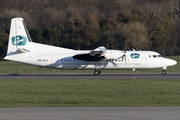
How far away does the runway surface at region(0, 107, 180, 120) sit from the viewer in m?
11.0

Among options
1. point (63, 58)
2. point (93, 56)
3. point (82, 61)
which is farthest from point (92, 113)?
point (63, 58)

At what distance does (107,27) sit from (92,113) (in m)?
55.9

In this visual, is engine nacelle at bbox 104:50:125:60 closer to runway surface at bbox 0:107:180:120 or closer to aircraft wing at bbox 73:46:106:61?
aircraft wing at bbox 73:46:106:61

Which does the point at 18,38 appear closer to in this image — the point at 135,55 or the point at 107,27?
the point at 135,55

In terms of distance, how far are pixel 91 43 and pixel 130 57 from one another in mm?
33973

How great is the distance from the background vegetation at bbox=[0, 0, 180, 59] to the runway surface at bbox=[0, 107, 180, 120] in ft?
152

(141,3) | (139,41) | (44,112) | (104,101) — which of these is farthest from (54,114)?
(141,3)

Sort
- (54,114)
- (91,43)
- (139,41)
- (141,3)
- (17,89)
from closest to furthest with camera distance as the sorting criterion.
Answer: (54,114)
(17,89)
(139,41)
(91,43)
(141,3)

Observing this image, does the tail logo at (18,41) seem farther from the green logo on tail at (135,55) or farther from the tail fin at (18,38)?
the green logo on tail at (135,55)

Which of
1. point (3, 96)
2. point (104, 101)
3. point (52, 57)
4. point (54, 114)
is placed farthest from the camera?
point (52, 57)

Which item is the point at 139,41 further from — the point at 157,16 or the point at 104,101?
the point at 104,101

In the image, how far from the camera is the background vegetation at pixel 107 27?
200ft

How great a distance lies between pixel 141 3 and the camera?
84.8 m

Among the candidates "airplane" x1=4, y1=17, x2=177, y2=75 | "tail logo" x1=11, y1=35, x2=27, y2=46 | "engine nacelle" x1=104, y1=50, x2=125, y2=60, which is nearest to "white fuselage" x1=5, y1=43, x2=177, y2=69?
"airplane" x1=4, y1=17, x2=177, y2=75
